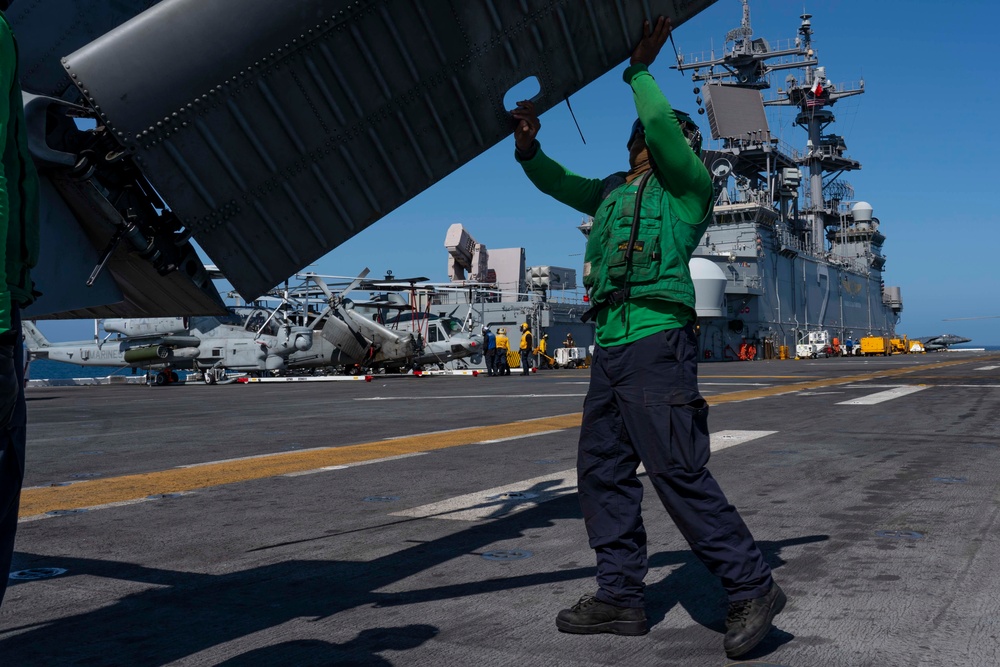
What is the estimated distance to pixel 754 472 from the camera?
573 cm

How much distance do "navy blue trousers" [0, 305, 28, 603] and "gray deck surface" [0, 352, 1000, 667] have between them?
19.8 inches

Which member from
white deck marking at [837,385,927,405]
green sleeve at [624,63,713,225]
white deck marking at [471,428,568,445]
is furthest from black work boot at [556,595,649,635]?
white deck marking at [837,385,927,405]

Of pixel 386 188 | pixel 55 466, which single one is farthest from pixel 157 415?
pixel 386 188

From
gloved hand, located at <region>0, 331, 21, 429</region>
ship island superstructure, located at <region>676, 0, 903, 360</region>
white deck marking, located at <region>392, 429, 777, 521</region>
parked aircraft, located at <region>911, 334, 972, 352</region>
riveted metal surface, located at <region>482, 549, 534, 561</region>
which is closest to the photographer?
gloved hand, located at <region>0, 331, 21, 429</region>

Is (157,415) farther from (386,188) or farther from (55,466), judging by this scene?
(386,188)

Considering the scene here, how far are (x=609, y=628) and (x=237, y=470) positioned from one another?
4262 millimetres

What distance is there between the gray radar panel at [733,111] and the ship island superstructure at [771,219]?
7 centimetres

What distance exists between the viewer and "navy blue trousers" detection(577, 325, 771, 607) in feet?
8.69

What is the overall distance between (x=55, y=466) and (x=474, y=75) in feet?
17.9

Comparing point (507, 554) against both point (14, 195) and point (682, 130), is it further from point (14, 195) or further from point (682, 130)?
point (14, 195)

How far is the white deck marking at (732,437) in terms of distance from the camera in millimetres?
7180

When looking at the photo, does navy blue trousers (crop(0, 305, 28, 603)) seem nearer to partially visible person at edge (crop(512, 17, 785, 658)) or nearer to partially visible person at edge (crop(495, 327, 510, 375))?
partially visible person at edge (crop(512, 17, 785, 658))

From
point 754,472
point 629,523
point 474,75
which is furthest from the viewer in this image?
point 754,472

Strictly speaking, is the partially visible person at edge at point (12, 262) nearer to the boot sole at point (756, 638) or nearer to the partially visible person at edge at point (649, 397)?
the partially visible person at edge at point (649, 397)
